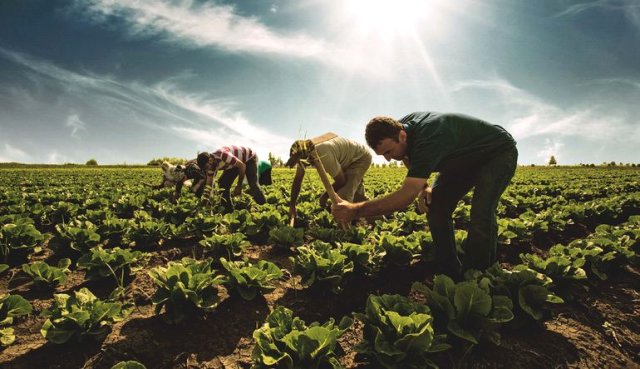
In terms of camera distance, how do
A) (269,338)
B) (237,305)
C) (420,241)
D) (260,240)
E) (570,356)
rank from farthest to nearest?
(260,240) < (420,241) < (237,305) < (570,356) < (269,338)

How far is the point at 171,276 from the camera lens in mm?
2957

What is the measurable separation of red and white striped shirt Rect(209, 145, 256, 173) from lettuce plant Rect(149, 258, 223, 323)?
4031 mm

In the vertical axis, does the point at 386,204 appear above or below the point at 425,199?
below

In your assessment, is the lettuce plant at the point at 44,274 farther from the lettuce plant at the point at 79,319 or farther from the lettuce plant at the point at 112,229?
the lettuce plant at the point at 112,229

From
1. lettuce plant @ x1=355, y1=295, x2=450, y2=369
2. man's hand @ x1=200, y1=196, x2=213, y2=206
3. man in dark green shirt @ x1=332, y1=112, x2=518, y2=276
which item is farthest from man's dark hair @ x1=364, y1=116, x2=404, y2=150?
man's hand @ x1=200, y1=196, x2=213, y2=206

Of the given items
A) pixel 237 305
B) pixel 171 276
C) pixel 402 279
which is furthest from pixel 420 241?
pixel 171 276

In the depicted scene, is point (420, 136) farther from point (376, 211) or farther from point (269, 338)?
point (269, 338)

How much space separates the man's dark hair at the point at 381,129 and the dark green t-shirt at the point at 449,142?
21cm

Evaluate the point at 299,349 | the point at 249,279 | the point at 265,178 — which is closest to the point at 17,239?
the point at 249,279

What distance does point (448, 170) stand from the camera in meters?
3.65

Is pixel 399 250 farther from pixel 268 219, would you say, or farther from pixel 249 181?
pixel 249 181

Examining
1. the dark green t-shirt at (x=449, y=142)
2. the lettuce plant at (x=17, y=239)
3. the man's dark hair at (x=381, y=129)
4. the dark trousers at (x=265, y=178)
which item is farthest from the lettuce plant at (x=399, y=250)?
the dark trousers at (x=265, y=178)

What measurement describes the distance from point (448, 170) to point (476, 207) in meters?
0.51

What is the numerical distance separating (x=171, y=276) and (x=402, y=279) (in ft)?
9.02
